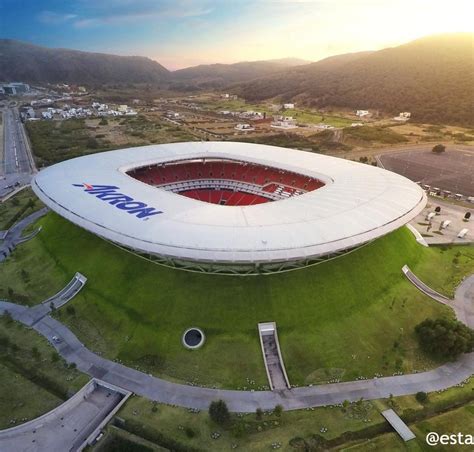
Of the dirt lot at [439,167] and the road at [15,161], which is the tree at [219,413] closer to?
the road at [15,161]

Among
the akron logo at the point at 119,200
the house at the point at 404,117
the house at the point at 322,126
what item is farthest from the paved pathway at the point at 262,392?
the house at the point at 404,117

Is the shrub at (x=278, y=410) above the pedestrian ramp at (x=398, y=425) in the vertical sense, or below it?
above

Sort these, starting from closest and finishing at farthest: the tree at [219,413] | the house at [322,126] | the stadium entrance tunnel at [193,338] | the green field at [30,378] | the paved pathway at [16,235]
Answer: the tree at [219,413] → the green field at [30,378] → the stadium entrance tunnel at [193,338] → the paved pathway at [16,235] → the house at [322,126]

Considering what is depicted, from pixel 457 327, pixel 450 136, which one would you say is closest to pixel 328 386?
pixel 457 327

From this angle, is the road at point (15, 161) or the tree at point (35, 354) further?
the road at point (15, 161)

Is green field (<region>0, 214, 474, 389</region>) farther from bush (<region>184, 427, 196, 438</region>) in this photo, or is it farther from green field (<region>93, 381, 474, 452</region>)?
bush (<region>184, 427, 196, 438</region>)

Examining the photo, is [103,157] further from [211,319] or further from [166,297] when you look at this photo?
[211,319]

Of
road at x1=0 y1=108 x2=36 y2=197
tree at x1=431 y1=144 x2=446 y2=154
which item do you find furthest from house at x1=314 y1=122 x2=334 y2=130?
road at x1=0 y1=108 x2=36 y2=197

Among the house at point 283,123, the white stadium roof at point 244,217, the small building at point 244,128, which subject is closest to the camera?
the white stadium roof at point 244,217
